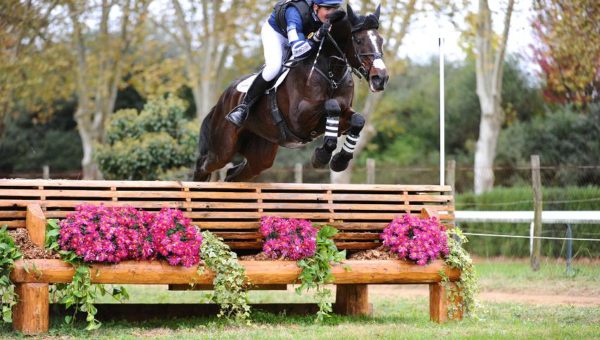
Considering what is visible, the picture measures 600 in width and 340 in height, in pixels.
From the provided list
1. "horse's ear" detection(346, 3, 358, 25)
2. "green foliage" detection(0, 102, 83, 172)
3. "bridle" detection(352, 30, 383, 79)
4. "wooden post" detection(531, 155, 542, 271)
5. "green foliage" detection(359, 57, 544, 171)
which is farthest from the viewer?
"green foliage" detection(0, 102, 83, 172)

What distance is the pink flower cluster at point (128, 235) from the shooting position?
6.29 metres

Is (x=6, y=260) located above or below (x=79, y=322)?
above

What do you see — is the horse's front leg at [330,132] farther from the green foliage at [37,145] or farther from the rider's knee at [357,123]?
the green foliage at [37,145]

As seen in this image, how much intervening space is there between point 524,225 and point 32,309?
937 cm

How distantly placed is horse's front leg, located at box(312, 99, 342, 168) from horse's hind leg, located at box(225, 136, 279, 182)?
5.32 ft

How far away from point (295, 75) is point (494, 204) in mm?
7926

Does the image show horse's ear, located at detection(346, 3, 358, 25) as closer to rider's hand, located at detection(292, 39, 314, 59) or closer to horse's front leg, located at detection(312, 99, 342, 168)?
rider's hand, located at detection(292, 39, 314, 59)

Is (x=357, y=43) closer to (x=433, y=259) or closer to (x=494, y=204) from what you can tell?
(x=433, y=259)

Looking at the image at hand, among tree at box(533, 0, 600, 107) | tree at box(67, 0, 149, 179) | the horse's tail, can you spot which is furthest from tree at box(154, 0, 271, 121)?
the horse's tail

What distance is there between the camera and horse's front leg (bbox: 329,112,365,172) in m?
7.21

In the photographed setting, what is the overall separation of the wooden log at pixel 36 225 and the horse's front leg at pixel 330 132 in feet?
7.43

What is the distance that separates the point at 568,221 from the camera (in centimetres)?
1184

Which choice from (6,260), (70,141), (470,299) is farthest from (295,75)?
(70,141)

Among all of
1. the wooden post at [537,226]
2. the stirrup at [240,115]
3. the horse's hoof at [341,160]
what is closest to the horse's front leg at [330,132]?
the horse's hoof at [341,160]
